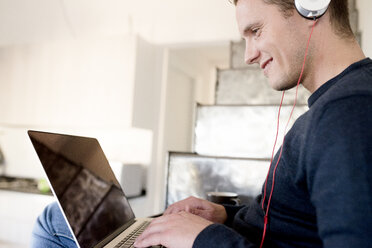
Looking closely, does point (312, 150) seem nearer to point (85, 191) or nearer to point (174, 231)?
point (174, 231)

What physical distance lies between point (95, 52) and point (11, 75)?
2.94ft

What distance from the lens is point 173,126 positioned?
315cm

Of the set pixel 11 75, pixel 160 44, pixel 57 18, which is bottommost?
pixel 11 75

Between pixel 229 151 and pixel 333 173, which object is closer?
pixel 333 173

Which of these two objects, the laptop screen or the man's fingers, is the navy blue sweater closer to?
the man's fingers

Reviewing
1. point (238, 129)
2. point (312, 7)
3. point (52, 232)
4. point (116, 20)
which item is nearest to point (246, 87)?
point (238, 129)

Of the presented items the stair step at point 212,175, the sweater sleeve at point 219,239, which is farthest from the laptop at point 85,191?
the stair step at point 212,175

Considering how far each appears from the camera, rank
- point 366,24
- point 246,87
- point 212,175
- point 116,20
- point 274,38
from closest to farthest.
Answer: point 274,38, point 212,175, point 366,24, point 246,87, point 116,20

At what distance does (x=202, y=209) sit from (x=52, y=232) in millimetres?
424

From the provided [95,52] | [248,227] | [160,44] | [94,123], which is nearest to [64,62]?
[95,52]

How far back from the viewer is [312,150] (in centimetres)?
47

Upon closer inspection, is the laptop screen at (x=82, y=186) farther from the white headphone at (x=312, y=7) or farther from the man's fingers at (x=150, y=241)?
the white headphone at (x=312, y=7)

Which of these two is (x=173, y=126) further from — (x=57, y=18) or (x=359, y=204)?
(x=359, y=204)

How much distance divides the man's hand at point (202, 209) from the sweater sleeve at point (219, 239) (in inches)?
13.4
